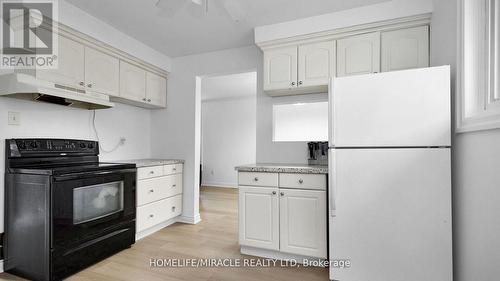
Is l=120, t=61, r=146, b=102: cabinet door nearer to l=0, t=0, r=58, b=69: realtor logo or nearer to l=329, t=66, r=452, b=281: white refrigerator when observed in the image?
l=0, t=0, r=58, b=69: realtor logo

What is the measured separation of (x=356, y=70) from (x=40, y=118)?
3004 millimetres

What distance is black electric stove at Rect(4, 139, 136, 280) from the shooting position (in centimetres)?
180

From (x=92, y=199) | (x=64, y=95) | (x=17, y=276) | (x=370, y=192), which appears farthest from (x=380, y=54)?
(x=17, y=276)

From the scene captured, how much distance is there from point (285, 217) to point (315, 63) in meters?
1.53

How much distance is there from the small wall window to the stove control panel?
2.06 meters

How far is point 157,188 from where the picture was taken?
2920 millimetres

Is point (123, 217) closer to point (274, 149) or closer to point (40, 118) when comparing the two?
point (40, 118)

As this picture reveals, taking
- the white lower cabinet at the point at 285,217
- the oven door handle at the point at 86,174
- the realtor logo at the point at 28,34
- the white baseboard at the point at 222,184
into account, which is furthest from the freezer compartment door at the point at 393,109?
the white baseboard at the point at 222,184

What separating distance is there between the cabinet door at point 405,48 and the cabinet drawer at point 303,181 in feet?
3.89

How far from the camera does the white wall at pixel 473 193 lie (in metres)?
1.13

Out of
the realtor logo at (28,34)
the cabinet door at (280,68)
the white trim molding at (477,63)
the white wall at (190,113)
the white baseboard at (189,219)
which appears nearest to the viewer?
the white trim molding at (477,63)

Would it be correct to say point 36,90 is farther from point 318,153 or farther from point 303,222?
point 318,153

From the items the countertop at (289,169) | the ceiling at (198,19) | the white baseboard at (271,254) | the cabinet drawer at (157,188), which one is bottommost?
the white baseboard at (271,254)

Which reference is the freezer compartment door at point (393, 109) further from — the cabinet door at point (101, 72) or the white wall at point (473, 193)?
the cabinet door at point (101, 72)
